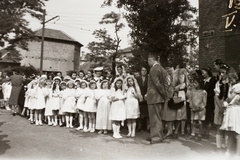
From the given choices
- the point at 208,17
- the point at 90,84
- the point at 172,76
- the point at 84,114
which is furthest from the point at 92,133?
the point at 208,17

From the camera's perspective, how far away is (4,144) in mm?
5520

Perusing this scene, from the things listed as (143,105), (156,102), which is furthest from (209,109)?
(143,105)

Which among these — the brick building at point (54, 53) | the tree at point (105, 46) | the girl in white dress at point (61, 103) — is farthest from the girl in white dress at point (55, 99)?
the brick building at point (54, 53)

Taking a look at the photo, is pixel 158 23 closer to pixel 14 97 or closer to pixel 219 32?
pixel 219 32

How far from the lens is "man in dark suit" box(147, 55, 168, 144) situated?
19.2ft

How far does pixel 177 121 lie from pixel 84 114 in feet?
9.92

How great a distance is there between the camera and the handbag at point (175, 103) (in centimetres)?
667

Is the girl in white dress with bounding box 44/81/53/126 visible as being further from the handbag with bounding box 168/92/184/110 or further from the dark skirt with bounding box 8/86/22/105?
the handbag with bounding box 168/92/184/110

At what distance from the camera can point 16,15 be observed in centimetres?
1947

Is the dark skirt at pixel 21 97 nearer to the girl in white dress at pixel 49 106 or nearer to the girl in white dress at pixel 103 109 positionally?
the girl in white dress at pixel 49 106

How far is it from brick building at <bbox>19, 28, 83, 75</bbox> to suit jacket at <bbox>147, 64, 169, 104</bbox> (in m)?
31.8

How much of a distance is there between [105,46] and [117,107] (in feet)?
74.1

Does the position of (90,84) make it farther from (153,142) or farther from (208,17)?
(208,17)

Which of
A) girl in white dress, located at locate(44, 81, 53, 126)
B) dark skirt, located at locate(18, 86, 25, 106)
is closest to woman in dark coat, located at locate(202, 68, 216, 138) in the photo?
girl in white dress, located at locate(44, 81, 53, 126)
